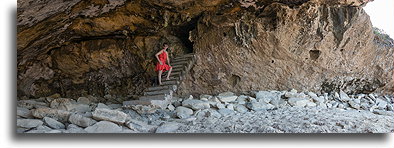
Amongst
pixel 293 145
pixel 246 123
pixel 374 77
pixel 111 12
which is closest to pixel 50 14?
pixel 111 12

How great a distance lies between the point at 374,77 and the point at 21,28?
208 inches

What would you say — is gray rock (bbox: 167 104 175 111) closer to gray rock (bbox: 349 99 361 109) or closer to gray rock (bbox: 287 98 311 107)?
gray rock (bbox: 287 98 311 107)

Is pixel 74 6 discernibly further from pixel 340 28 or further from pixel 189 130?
→ pixel 340 28

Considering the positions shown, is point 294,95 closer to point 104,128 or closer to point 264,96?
point 264,96

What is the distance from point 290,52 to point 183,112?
6.39 ft

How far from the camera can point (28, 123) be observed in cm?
358

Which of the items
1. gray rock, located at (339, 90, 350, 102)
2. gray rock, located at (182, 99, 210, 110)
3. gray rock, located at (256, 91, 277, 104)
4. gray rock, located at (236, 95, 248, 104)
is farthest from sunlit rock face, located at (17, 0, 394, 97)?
gray rock, located at (182, 99, 210, 110)

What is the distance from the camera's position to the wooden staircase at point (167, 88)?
14.6 feet

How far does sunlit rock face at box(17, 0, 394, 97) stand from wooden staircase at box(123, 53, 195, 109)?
185 mm

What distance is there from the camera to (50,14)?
168 inches

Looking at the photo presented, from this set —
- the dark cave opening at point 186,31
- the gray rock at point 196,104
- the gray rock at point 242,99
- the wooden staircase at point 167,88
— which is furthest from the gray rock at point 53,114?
the dark cave opening at point 186,31

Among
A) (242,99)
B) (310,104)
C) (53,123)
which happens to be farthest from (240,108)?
(53,123)

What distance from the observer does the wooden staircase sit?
4.44m

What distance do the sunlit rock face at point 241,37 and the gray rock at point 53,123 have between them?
4.29 ft
